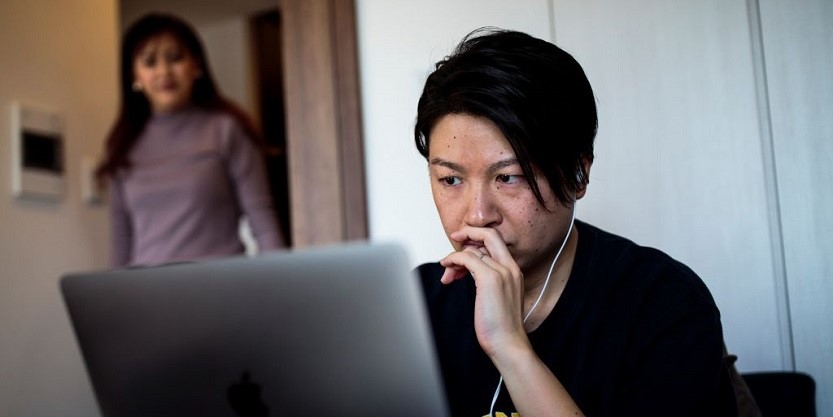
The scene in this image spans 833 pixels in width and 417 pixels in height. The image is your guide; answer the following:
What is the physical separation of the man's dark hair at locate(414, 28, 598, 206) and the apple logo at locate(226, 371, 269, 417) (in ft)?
1.59

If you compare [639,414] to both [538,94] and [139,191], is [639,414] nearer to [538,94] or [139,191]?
[538,94]

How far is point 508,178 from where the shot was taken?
119cm

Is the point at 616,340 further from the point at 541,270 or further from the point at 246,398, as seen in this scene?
the point at 246,398

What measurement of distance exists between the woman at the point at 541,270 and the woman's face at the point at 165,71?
1441 millimetres

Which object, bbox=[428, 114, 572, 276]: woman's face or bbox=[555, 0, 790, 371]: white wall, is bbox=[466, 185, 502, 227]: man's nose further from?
bbox=[555, 0, 790, 371]: white wall

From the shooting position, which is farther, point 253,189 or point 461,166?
point 253,189

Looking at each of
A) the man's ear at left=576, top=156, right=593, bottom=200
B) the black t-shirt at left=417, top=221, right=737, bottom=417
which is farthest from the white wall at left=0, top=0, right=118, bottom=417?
the man's ear at left=576, top=156, right=593, bottom=200

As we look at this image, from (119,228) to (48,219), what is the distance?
21 centimetres

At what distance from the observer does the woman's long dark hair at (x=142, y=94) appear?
2.54 meters

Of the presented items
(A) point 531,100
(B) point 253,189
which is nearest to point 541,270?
(A) point 531,100

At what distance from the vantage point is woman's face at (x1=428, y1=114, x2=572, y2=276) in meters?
1.18

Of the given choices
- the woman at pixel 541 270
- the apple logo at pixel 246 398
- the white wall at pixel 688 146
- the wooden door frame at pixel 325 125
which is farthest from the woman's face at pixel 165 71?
the apple logo at pixel 246 398

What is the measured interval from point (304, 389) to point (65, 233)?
1.94 meters

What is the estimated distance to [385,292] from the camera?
32.1 inches
